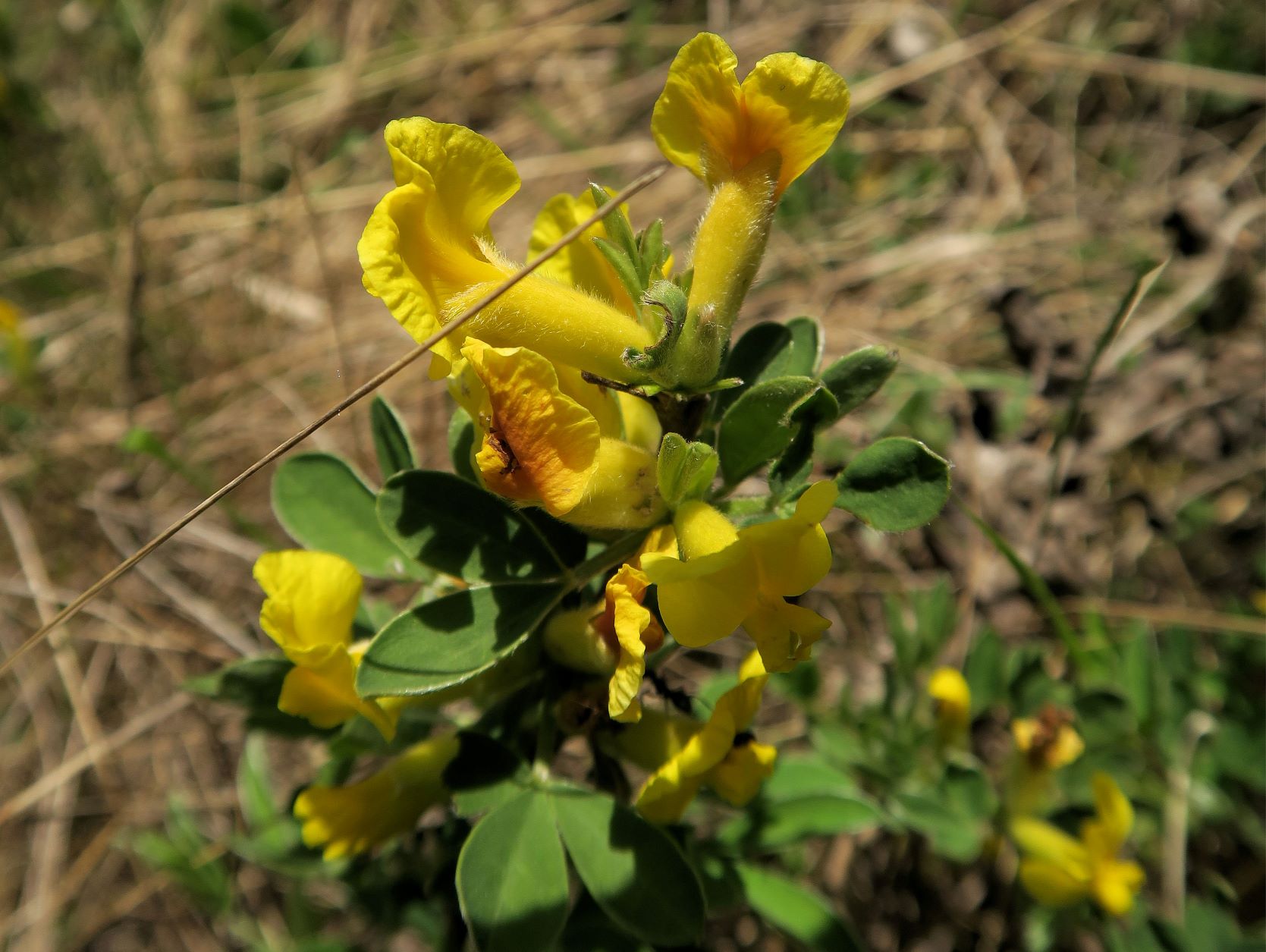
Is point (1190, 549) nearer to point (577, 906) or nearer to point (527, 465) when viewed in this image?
point (577, 906)

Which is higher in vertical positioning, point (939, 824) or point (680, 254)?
point (680, 254)

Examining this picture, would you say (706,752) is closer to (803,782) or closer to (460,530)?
(460,530)

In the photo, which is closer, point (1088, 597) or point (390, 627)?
point (390, 627)

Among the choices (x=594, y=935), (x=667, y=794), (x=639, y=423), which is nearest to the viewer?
(x=667, y=794)

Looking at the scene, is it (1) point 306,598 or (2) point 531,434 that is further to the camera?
(1) point 306,598

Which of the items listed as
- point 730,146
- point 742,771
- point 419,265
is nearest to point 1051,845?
point 742,771

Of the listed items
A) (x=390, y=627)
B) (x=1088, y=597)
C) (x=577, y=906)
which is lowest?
(x=1088, y=597)

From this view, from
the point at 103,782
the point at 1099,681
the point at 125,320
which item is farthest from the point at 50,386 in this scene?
the point at 1099,681

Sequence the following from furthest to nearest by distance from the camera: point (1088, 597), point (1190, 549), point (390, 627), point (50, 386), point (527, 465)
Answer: point (50, 386) < point (1190, 549) < point (1088, 597) < point (390, 627) < point (527, 465)
